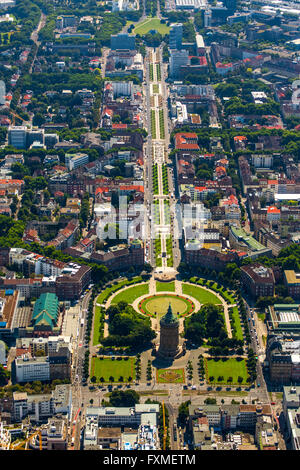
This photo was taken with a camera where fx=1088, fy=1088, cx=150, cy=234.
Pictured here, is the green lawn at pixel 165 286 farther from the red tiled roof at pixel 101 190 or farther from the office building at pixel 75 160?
the office building at pixel 75 160

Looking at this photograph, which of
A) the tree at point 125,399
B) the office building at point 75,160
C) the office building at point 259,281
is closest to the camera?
the tree at point 125,399

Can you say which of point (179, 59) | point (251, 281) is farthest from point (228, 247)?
point (179, 59)

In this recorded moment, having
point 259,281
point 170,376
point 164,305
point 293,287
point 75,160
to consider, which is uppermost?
point 75,160

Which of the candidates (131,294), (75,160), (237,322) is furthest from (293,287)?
(75,160)

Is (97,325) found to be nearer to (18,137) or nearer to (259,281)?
(259,281)

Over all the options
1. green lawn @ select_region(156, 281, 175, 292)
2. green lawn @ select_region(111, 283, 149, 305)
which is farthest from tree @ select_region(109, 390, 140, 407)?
green lawn @ select_region(156, 281, 175, 292)

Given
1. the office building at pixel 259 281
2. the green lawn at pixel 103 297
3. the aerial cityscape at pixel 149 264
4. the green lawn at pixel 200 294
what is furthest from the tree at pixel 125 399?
the office building at pixel 259 281
